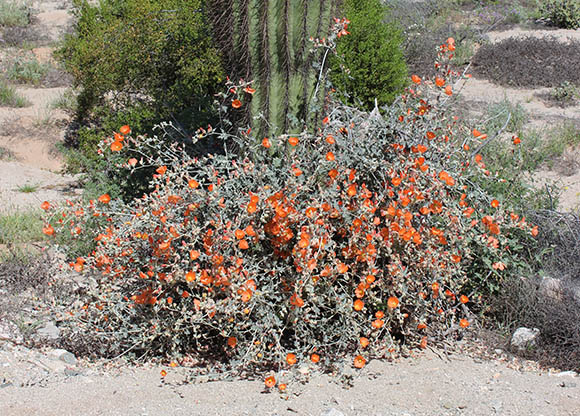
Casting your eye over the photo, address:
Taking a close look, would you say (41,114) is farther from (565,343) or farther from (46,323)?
(565,343)

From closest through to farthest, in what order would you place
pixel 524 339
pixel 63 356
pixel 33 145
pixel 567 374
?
1. pixel 567 374
2. pixel 63 356
3. pixel 524 339
4. pixel 33 145

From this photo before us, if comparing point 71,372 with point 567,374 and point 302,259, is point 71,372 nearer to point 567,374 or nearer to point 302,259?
point 302,259

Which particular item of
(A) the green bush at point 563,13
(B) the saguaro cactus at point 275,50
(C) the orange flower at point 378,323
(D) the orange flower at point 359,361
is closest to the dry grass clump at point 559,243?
(C) the orange flower at point 378,323

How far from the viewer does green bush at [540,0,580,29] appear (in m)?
10.8

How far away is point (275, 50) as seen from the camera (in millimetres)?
3582

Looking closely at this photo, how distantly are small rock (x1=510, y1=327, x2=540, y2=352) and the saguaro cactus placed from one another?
159 centimetres

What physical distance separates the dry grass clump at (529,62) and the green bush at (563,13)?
51.8 inches

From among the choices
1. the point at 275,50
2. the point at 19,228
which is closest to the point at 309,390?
the point at 275,50

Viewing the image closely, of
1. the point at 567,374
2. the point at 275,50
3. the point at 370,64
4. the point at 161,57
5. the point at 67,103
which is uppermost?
the point at 275,50

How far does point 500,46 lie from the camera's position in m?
9.46

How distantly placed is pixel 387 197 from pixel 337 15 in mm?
1203

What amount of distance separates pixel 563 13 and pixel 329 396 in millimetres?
10026

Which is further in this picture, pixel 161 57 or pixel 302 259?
pixel 161 57

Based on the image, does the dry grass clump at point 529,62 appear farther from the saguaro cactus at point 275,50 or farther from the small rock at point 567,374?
the small rock at point 567,374
